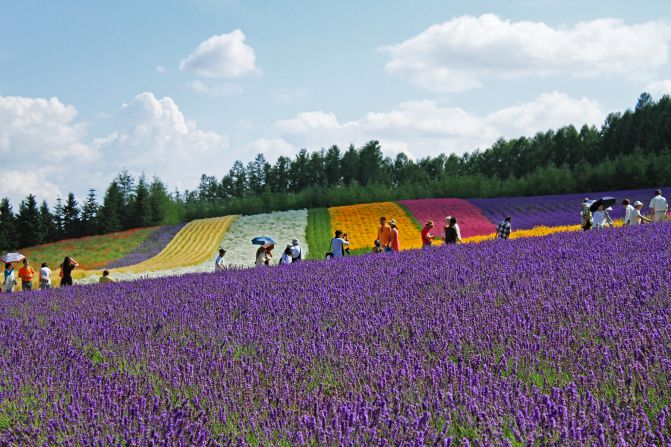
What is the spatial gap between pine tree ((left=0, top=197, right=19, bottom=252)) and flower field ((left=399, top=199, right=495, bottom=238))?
2821 centimetres

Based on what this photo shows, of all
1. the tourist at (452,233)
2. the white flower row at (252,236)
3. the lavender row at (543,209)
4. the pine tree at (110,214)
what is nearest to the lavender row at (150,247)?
the white flower row at (252,236)

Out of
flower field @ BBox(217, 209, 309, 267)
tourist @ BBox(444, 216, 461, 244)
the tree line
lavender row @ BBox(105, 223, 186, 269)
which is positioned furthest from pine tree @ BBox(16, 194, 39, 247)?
tourist @ BBox(444, 216, 461, 244)

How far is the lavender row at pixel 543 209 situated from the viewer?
26.7 meters

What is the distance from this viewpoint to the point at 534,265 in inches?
262

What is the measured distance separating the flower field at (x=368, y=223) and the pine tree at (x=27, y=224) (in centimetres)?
2286

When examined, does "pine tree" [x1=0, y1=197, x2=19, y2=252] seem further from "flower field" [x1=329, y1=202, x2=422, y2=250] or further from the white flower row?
"flower field" [x1=329, y1=202, x2=422, y2=250]

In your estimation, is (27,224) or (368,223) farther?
(27,224)

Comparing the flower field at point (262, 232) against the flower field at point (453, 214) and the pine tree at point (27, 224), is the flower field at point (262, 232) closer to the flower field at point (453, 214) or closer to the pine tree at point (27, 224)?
the flower field at point (453, 214)

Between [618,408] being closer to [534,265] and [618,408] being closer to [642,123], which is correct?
[534,265]

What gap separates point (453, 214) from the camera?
108 ft

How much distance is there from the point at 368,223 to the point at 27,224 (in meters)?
27.7

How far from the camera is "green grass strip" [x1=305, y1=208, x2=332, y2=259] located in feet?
83.6

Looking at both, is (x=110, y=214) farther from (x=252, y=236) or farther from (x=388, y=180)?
(x=388, y=180)

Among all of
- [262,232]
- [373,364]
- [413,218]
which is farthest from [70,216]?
[373,364]
